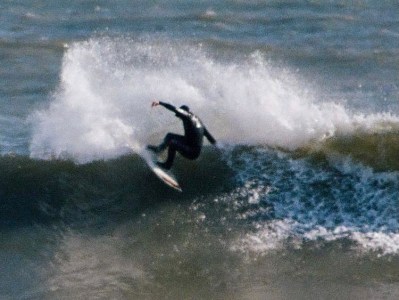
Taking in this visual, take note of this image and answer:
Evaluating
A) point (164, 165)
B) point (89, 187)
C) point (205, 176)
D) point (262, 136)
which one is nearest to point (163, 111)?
point (262, 136)

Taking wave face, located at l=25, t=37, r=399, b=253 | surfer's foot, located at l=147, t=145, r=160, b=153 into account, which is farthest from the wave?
surfer's foot, located at l=147, t=145, r=160, b=153

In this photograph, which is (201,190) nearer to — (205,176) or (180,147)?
(205,176)

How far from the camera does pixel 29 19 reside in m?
25.9

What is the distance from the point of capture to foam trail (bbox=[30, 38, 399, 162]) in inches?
651

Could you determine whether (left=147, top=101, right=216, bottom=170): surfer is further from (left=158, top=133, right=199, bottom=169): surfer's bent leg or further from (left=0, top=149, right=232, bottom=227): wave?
(left=0, top=149, right=232, bottom=227): wave

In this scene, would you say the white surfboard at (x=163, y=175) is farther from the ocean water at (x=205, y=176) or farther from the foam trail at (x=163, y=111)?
the foam trail at (x=163, y=111)

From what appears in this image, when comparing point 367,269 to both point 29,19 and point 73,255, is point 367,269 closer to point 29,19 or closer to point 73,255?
point 73,255

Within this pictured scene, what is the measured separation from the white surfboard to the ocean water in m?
0.28

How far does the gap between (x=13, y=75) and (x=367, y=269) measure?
11479mm

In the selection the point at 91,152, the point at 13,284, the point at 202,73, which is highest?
the point at 202,73

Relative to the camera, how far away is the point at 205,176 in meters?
15.8

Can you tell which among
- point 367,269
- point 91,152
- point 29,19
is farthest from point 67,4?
point 367,269

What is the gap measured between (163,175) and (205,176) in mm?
1012

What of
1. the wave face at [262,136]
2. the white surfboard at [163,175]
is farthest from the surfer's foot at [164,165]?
the wave face at [262,136]
